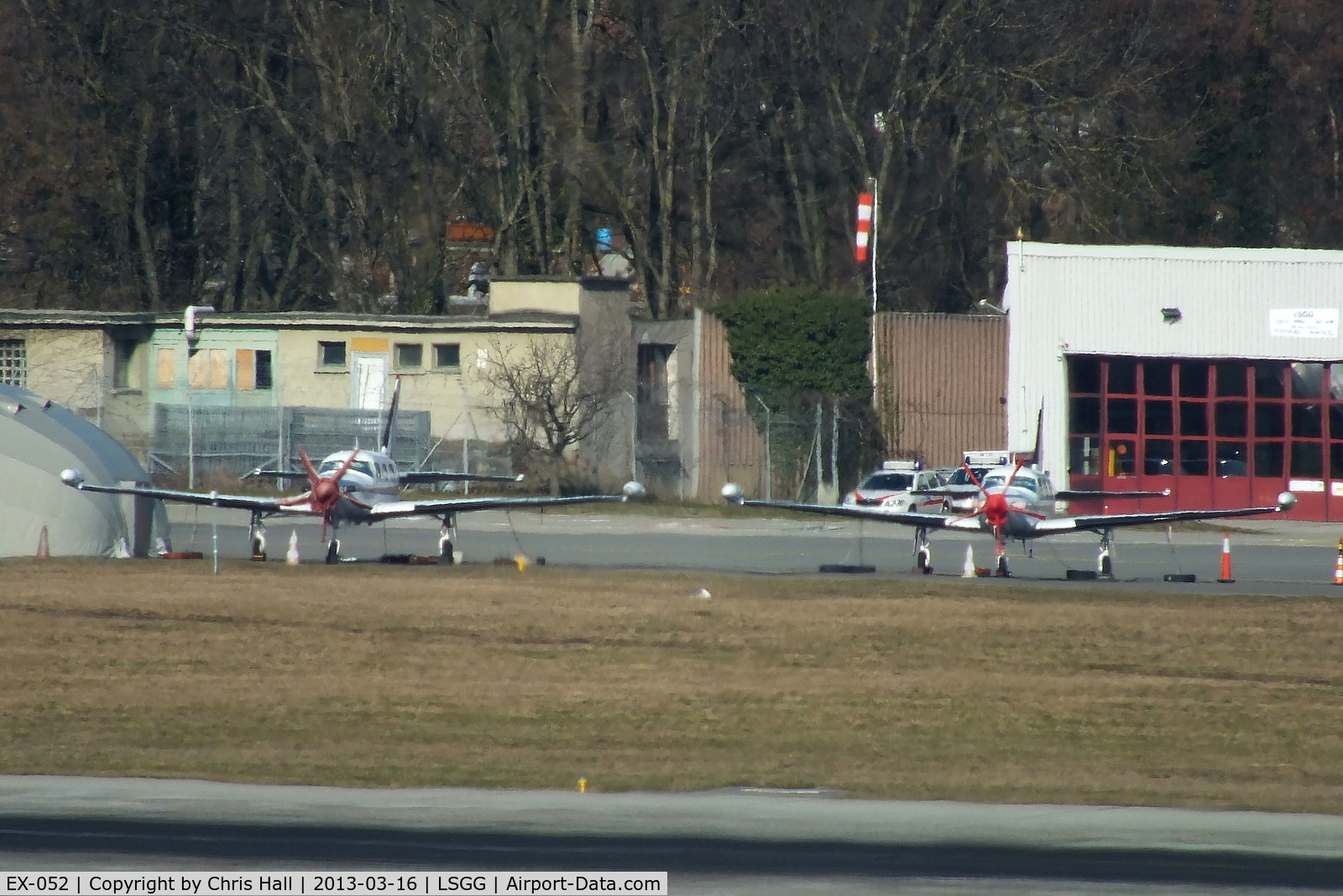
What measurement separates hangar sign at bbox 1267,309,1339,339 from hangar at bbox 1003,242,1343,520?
0.03 metres

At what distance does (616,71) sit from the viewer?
5475 cm

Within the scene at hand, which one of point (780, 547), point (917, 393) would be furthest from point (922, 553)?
point (917, 393)

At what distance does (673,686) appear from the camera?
1723 centimetres

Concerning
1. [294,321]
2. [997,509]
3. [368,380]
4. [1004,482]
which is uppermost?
[294,321]

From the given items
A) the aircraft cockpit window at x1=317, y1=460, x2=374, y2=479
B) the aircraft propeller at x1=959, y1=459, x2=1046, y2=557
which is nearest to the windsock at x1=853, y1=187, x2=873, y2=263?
the aircraft propeller at x1=959, y1=459, x2=1046, y2=557

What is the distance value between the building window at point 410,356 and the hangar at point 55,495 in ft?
56.5

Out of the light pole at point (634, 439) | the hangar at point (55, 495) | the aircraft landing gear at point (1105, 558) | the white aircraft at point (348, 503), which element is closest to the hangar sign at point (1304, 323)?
the light pole at point (634, 439)

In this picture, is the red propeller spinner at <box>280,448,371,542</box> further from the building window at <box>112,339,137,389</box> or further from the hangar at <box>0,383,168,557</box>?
the building window at <box>112,339,137,389</box>

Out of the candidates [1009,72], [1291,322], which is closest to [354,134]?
[1009,72]

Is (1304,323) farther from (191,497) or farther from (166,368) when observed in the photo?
(191,497)

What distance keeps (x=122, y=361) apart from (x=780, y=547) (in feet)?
73.7

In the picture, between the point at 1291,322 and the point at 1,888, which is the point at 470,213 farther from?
the point at 1,888

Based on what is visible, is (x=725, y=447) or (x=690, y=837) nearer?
(x=690, y=837)

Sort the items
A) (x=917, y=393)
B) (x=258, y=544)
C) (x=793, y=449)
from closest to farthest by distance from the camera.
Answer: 1. (x=258, y=544)
2. (x=793, y=449)
3. (x=917, y=393)
